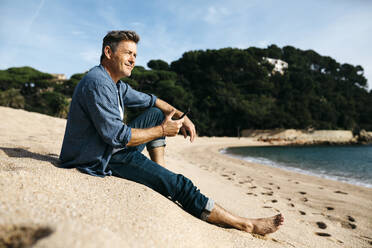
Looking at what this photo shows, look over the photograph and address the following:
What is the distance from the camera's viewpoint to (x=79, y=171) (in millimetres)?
1666

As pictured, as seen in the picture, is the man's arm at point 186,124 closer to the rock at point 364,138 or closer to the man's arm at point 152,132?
the man's arm at point 152,132

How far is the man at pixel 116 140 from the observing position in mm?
1517

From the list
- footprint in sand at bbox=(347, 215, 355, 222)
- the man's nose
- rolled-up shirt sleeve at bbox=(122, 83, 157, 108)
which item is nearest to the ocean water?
footprint in sand at bbox=(347, 215, 355, 222)

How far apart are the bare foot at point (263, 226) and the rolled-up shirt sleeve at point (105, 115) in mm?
1185

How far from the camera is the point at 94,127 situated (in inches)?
63.9

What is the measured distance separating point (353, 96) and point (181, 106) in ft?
145

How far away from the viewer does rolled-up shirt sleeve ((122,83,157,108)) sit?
2.11m

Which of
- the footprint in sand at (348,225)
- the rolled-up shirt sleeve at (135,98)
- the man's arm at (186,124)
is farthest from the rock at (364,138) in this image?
the rolled-up shirt sleeve at (135,98)

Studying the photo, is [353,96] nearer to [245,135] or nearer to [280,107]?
[280,107]

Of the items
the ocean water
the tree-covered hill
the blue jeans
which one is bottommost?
the ocean water

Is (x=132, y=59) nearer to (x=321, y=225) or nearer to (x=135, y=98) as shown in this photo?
(x=135, y=98)

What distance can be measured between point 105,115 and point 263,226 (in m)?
1.52

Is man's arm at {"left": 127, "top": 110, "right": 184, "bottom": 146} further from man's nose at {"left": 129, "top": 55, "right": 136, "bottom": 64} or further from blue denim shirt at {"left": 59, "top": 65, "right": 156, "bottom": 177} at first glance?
man's nose at {"left": 129, "top": 55, "right": 136, "bottom": 64}

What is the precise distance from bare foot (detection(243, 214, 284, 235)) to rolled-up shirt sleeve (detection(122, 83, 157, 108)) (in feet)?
4.81
